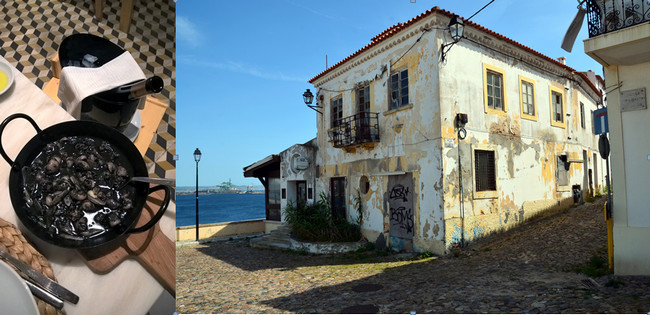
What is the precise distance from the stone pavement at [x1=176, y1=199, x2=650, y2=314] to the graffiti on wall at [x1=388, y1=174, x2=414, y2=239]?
511 millimetres

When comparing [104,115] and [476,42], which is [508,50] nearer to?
[476,42]

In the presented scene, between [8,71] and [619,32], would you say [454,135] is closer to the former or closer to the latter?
[619,32]

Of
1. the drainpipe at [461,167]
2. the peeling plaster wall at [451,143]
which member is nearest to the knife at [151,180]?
the peeling plaster wall at [451,143]

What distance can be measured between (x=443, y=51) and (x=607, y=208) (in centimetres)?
346

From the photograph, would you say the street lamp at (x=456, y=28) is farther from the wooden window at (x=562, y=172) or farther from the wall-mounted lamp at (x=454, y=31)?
the wooden window at (x=562, y=172)

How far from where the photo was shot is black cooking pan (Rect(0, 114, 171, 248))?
165cm

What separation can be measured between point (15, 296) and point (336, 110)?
7.73 m

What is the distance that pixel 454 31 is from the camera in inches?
239

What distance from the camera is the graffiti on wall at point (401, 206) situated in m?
6.79

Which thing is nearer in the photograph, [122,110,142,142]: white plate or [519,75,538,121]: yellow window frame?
[122,110,142,142]: white plate

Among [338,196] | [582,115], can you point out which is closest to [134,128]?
[338,196]

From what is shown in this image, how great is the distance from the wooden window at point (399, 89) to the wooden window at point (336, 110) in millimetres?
1647

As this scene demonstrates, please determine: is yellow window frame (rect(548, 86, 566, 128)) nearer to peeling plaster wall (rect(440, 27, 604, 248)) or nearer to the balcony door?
peeling plaster wall (rect(440, 27, 604, 248))

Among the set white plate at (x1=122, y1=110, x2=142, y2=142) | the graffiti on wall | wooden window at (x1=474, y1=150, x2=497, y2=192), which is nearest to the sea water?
the graffiti on wall
